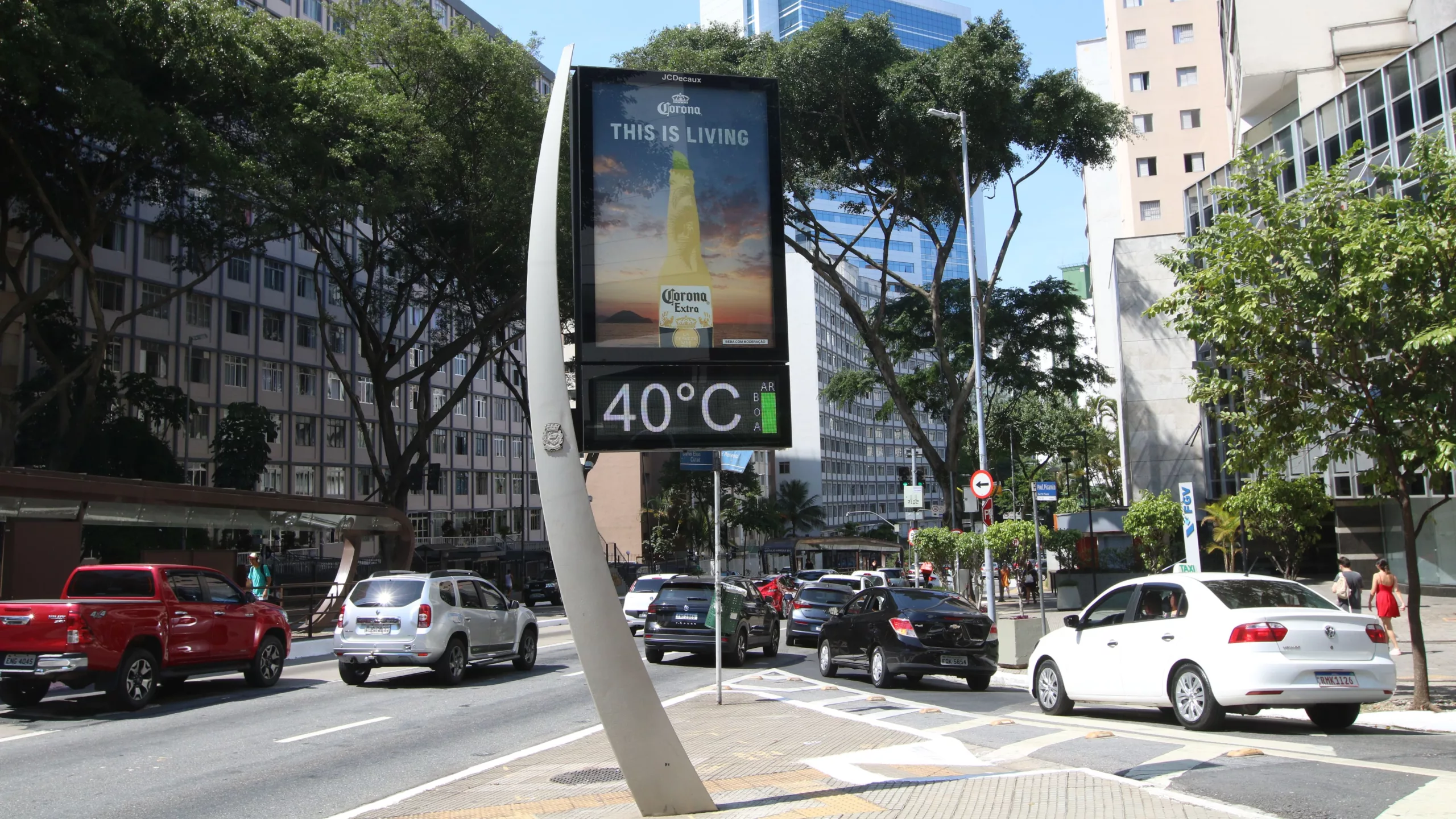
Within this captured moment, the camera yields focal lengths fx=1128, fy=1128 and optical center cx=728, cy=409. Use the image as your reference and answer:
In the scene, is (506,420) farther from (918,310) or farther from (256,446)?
(918,310)

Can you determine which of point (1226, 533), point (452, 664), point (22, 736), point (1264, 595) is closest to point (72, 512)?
point (452, 664)

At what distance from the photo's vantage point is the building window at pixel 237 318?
2101 inches

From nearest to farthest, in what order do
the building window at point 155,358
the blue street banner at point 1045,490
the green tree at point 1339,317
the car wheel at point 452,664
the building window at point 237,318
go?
1. the green tree at point 1339,317
2. the car wheel at point 452,664
3. the blue street banner at point 1045,490
4. the building window at point 155,358
5. the building window at point 237,318

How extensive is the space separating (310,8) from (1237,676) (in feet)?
200

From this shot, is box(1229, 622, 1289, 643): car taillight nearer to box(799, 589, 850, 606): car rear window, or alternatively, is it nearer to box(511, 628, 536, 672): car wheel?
box(511, 628, 536, 672): car wheel

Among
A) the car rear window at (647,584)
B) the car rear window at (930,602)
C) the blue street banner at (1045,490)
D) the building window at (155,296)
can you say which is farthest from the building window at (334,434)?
the car rear window at (930,602)

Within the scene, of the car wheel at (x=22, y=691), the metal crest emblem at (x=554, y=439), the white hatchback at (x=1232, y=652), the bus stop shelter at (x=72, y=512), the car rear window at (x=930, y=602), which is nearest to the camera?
the metal crest emblem at (x=554, y=439)

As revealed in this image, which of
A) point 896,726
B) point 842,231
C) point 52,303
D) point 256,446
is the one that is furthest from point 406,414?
point 842,231

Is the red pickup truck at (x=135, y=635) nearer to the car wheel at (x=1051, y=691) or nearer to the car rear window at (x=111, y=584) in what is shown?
the car rear window at (x=111, y=584)

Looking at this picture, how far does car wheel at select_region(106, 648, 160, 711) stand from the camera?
44.9 ft

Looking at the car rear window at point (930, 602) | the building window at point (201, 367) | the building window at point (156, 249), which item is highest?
the building window at point (156, 249)

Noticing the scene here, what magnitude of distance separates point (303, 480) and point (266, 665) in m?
44.0

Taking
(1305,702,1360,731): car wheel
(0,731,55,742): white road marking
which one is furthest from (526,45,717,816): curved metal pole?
(0,731,55,742): white road marking

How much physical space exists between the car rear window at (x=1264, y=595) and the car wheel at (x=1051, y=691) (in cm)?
234
